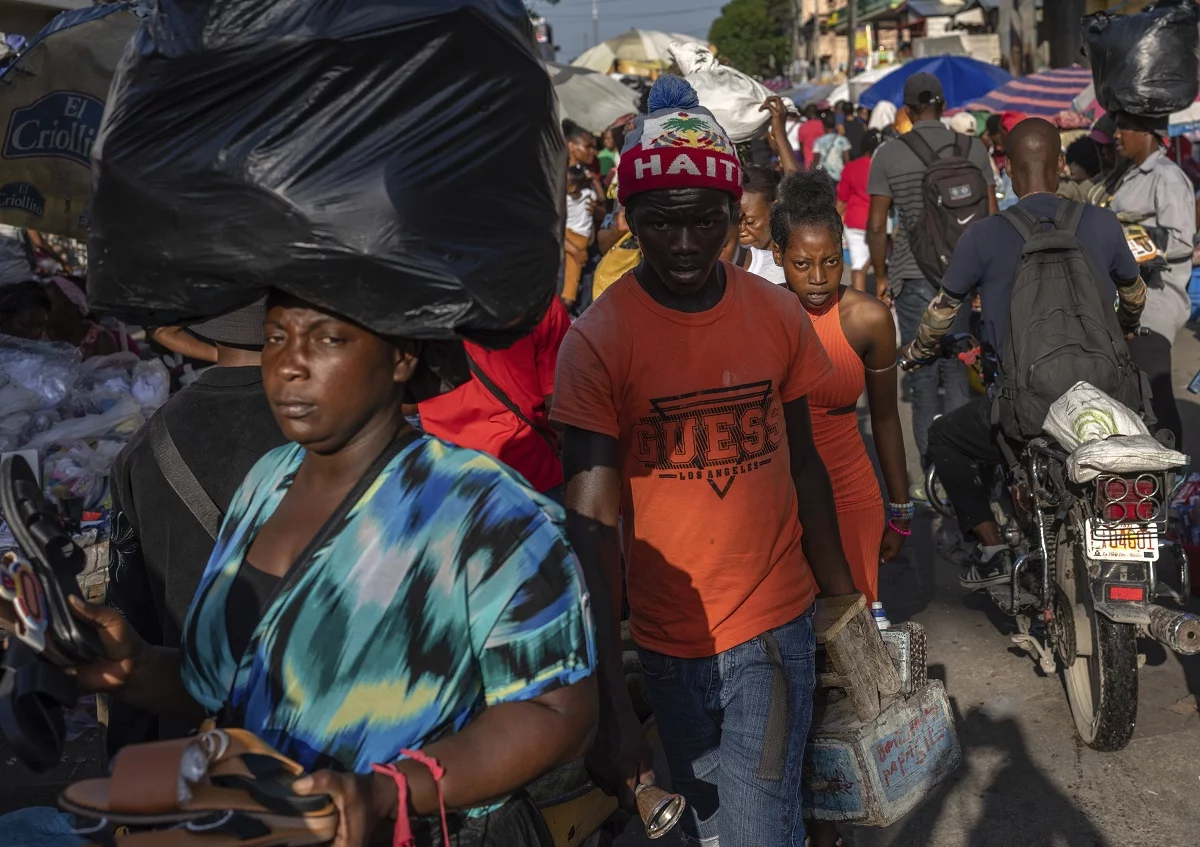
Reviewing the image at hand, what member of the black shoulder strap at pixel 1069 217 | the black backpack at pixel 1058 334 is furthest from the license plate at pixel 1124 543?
the black shoulder strap at pixel 1069 217

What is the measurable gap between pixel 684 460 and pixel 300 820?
1530 mm

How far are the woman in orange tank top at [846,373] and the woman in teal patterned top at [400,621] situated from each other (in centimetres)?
219

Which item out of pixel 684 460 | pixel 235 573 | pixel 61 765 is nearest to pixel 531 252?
pixel 235 573

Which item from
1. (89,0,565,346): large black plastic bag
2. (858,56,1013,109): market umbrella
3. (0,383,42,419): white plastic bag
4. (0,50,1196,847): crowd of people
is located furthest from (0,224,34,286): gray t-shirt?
(858,56,1013,109): market umbrella

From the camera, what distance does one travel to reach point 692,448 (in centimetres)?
288

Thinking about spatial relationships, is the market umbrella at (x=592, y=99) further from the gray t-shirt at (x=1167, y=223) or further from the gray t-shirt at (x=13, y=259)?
the gray t-shirt at (x=1167, y=223)

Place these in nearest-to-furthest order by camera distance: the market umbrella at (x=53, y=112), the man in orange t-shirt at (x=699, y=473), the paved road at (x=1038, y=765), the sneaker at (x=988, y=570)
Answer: the man in orange t-shirt at (x=699, y=473)
the paved road at (x=1038, y=765)
the sneaker at (x=988, y=570)
the market umbrella at (x=53, y=112)

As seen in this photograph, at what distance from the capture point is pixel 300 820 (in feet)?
4.94

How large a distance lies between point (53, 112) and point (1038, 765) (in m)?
5.49

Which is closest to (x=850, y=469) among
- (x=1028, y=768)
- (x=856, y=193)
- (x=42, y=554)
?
(x=1028, y=768)

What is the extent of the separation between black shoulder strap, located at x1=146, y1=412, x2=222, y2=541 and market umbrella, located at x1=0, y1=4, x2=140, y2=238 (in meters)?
4.03

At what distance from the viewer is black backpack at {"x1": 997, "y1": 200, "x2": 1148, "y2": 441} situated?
15.4 ft

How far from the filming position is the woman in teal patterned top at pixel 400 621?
173cm

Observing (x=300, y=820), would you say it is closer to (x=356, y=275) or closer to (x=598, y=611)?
(x=356, y=275)
